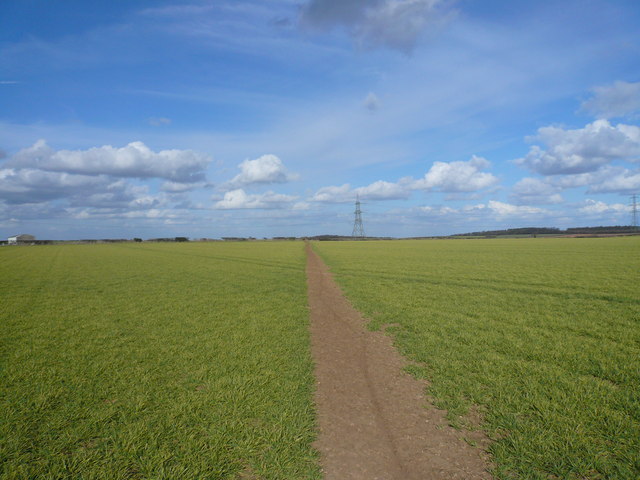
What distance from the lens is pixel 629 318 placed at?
38.0 feet

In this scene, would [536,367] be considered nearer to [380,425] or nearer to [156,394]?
[380,425]

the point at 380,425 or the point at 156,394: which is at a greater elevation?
the point at 156,394

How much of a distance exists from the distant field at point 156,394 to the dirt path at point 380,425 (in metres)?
0.39

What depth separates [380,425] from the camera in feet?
17.9

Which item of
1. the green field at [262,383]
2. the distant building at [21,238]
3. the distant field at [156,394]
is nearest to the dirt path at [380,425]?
the green field at [262,383]

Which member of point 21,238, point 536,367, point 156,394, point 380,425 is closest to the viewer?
point 380,425

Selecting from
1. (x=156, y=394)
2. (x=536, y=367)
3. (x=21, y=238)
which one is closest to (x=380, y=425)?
(x=156, y=394)

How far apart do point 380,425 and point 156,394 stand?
13.8ft

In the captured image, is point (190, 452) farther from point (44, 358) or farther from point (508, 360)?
point (508, 360)

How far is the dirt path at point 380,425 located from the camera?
450cm

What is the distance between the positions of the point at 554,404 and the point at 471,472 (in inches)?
100

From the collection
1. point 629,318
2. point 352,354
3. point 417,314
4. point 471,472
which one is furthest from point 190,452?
point 629,318

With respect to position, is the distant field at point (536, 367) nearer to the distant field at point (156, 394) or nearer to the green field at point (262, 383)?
the green field at point (262, 383)

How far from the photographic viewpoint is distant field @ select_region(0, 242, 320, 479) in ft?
15.1
